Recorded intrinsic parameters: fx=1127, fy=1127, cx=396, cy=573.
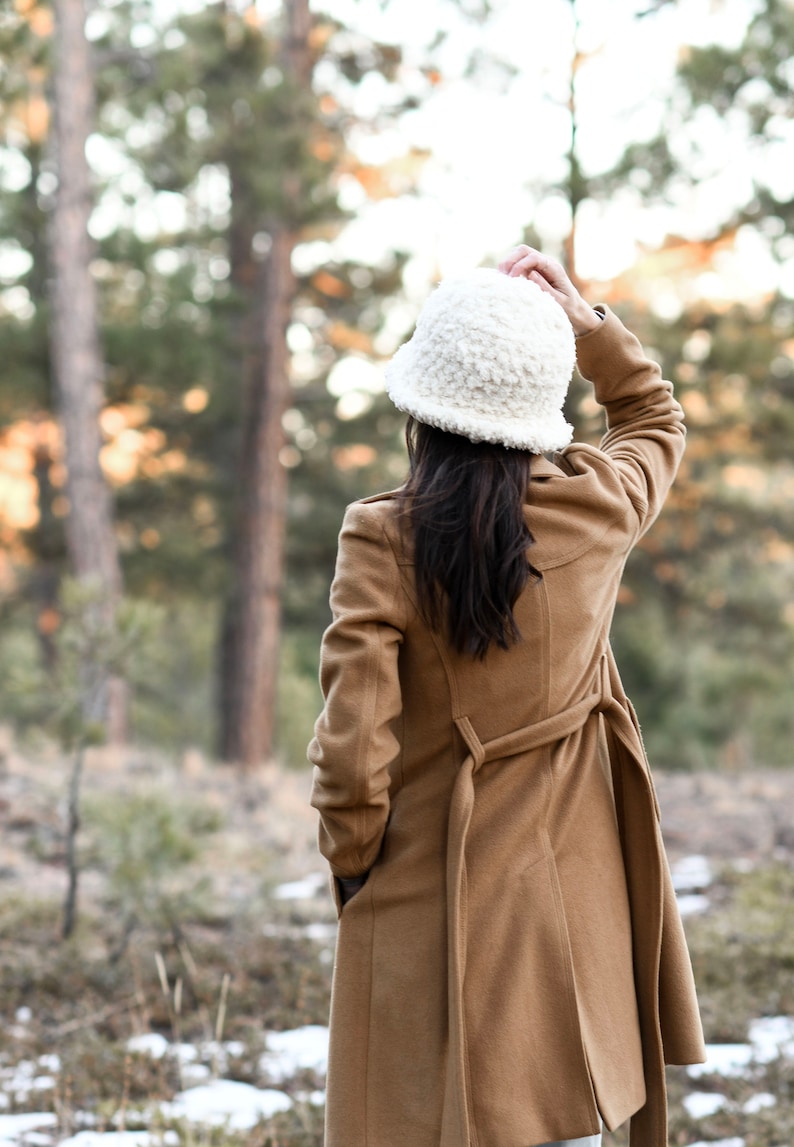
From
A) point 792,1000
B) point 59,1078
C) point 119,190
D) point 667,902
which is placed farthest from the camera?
point 119,190

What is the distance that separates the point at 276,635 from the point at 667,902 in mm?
9698

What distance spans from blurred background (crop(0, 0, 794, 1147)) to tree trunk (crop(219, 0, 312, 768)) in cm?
4

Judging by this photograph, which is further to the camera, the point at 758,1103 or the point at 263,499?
the point at 263,499

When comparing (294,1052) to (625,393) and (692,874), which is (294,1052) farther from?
(692,874)

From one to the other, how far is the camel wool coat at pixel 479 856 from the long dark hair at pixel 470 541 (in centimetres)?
3

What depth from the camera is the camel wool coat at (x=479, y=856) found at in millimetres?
1743

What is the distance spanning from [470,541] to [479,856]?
0.51m

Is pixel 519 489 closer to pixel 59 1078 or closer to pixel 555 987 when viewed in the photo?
pixel 555 987

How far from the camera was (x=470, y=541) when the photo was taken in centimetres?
172

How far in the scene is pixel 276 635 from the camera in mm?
11547

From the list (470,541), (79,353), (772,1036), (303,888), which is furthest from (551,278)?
(79,353)

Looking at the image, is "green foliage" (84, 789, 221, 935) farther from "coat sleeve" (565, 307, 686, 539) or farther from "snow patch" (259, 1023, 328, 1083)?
"coat sleeve" (565, 307, 686, 539)

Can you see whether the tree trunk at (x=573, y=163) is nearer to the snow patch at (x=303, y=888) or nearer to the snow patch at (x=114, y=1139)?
the snow patch at (x=303, y=888)

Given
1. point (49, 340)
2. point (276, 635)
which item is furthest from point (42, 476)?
point (276, 635)
